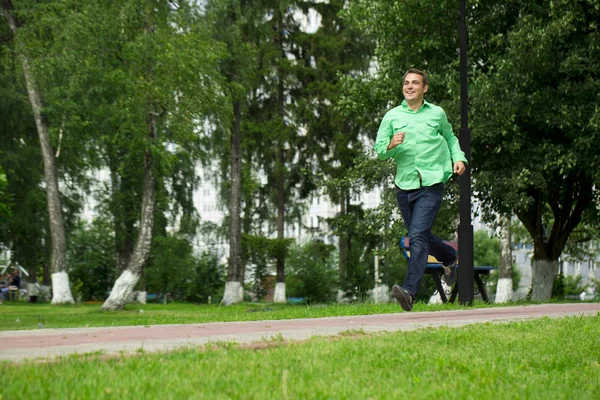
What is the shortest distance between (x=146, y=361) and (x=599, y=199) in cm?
2035

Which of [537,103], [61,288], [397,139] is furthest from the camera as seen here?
[61,288]

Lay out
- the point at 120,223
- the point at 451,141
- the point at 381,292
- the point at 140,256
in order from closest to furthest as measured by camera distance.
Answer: the point at 451,141 → the point at 140,256 → the point at 381,292 → the point at 120,223

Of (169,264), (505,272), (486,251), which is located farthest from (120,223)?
(486,251)

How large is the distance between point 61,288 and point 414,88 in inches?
986

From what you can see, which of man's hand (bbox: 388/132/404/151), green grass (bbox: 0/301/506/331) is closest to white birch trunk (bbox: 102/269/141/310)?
green grass (bbox: 0/301/506/331)

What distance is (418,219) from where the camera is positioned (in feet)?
27.5

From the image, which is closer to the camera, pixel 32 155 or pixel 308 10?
pixel 32 155

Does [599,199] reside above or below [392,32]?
below

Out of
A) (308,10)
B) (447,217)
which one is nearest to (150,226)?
(447,217)

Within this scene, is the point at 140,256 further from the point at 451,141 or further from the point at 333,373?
the point at 333,373

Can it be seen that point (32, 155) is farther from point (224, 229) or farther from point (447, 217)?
point (224, 229)

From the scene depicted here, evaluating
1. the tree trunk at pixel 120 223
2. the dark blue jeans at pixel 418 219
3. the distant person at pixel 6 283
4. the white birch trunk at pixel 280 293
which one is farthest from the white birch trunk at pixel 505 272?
the distant person at pixel 6 283

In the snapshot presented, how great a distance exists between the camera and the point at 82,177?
1565 inches

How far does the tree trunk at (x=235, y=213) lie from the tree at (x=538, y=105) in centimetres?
1529
